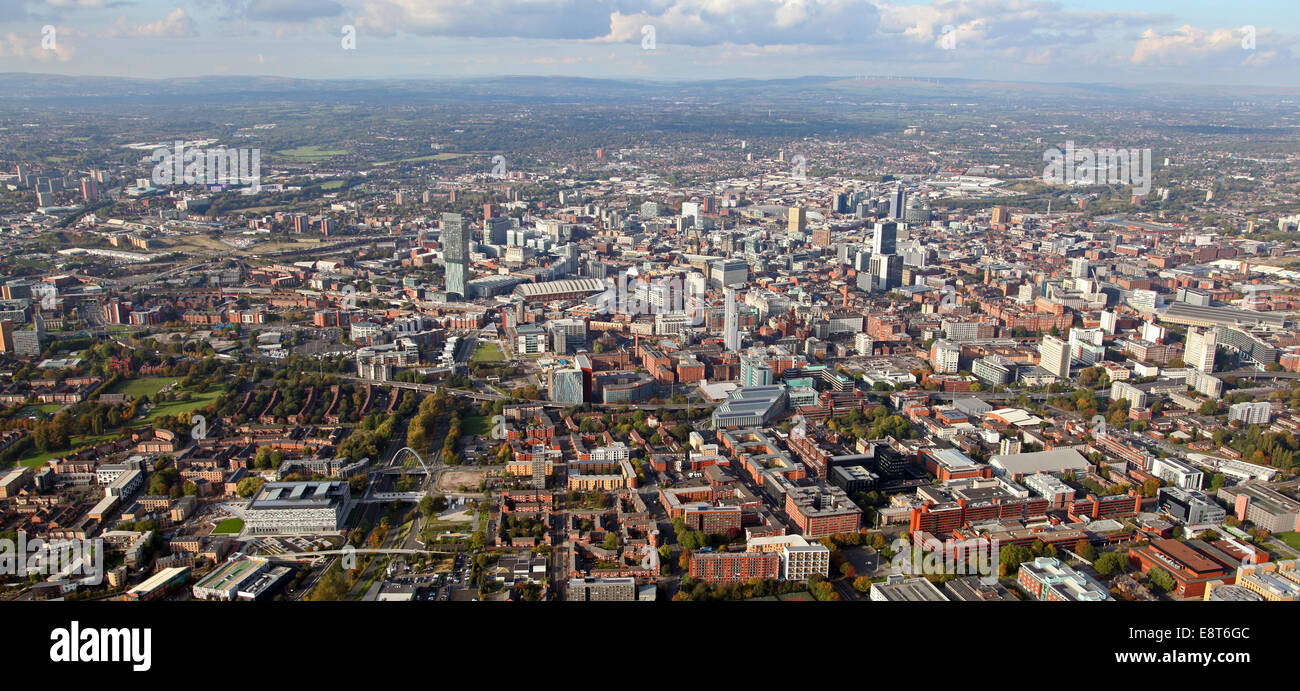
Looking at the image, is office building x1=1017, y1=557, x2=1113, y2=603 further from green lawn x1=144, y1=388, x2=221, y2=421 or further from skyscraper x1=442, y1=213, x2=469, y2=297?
skyscraper x1=442, y1=213, x2=469, y2=297

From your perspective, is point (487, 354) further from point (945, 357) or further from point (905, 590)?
point (905, 590)

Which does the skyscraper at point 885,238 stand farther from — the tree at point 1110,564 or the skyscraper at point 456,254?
the tree at point 1110,564

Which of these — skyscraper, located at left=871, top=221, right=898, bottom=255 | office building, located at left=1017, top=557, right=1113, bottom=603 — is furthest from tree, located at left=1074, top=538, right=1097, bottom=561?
skyscraper, located at left=871, top=221, right=898, bottom=255

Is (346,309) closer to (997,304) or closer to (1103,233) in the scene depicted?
(997,304)
